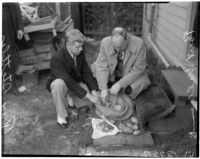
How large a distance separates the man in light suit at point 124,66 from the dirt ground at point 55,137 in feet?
1.78

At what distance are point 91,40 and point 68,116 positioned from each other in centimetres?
287

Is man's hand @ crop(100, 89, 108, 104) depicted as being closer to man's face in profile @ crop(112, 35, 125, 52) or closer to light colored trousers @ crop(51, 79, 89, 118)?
light colored trousers @ crop(51, 79, 89, 118)

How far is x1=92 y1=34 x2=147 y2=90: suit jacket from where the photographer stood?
3.42 metres

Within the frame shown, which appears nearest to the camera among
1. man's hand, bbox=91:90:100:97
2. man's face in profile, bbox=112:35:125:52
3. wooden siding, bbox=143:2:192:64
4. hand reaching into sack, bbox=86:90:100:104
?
man's face in profile, bbox=112:35:125:52

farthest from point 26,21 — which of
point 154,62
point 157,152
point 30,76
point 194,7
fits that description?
point 157,152

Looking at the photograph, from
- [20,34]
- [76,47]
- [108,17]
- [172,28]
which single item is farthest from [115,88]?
[108,17]

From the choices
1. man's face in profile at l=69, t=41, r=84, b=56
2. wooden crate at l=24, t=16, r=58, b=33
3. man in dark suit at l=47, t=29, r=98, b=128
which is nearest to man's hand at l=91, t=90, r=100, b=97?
man in dark suit at l=47, t=29, r=98, b=128

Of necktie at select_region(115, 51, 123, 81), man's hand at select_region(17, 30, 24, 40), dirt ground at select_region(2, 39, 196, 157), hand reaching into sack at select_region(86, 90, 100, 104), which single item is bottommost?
dirt ground at select_region(2, 39, 196, 157)

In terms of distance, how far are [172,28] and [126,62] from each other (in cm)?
165

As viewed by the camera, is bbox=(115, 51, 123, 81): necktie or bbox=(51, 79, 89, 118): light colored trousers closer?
bbox=(51, 79, 89, 118): light colored trousers

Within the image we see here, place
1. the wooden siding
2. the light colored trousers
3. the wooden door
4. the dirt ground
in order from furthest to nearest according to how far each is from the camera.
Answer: the wooden door < the wooden siding < the light colored trousers < the dirt ground

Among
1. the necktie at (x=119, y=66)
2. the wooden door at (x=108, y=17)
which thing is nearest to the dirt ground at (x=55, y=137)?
the necktie at (x=119, y=66)

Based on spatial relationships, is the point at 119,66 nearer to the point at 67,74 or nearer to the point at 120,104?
the point at 120,104

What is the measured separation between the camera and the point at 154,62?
5.43 metres
